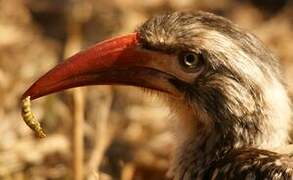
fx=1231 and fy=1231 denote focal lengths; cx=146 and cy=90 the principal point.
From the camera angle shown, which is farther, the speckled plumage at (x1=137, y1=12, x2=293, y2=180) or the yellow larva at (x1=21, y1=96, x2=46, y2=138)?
the yellow larva at (x1=21, y1=96, x2=46, y2=138)

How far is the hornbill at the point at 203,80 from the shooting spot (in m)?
5.00

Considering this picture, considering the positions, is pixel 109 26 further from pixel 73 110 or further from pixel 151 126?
pixel 73 110

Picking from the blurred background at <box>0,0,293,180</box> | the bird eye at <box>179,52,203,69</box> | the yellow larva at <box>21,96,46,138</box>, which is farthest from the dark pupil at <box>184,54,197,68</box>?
the yellow larva at <box>21,96,46,138</box>

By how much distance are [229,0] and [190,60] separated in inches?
178

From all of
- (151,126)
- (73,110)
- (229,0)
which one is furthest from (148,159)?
(229,0)

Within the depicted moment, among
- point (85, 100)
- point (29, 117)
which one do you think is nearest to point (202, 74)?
point (29, 117)

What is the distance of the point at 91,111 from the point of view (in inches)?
315

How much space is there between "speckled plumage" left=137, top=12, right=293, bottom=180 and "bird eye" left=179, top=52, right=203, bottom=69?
0.03m

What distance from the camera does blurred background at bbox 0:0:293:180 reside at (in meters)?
6.80

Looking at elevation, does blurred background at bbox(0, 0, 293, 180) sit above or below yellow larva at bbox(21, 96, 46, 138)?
above

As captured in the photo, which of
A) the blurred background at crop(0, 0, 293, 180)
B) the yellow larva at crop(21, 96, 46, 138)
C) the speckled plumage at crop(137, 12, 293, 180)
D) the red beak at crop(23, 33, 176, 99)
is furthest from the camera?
the blurred background at crop(0, 0, 293, 180)

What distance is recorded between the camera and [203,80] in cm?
510

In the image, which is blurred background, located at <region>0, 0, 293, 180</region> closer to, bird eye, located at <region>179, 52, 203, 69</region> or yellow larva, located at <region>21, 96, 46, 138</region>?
yellow larva, located at <region>21, 96, 46, 138</region>

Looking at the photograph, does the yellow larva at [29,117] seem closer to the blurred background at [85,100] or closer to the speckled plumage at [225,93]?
the blurred background at [85,100]
